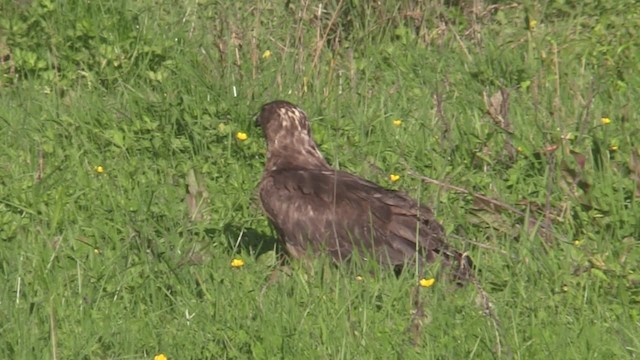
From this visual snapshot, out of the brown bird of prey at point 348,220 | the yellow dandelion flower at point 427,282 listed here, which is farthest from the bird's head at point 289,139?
the yellow dandelion flower at point 427,282

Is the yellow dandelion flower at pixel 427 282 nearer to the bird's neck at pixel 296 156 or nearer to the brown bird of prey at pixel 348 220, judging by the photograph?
the brown bird of prey at pixel 348 220

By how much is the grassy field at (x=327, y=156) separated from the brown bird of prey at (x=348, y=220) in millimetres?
214

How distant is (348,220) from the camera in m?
7.48

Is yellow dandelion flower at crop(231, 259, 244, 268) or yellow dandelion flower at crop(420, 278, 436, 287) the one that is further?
yellow dandelion flower at crop(231, 259, 244, 268)

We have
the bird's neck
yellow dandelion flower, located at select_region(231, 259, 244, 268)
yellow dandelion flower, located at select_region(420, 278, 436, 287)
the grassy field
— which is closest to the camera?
the grassy field

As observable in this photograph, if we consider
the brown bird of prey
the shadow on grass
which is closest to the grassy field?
the shadow on grass

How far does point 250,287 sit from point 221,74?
2.50 meters

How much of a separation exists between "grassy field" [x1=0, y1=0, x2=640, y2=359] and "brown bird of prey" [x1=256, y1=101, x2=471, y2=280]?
21cm

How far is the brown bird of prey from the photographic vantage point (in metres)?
7.19

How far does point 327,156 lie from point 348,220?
1.43 meters

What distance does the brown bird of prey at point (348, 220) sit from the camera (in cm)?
719

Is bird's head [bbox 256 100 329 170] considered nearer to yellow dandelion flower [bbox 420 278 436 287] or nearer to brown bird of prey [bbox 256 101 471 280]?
brown bird of prey [bbox 256 101 471 280]

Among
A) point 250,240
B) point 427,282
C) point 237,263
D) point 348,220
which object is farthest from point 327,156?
point 427,282

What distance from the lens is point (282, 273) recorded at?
7039mm
